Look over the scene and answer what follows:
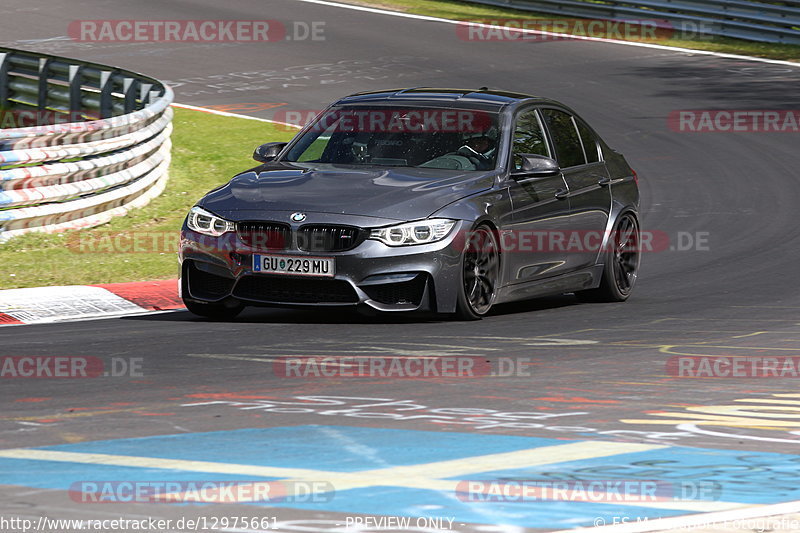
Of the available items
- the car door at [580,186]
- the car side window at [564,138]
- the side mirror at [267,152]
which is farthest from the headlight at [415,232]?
the car side window at [564,138]

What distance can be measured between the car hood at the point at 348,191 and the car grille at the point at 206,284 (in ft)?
1.42

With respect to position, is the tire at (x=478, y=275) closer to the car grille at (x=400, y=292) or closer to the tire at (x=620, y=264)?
the car grille at (x=400, y=292)

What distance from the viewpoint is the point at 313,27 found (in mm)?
33969

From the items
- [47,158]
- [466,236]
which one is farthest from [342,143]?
[47,158]

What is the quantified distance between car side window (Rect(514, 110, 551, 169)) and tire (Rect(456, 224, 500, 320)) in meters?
0.96

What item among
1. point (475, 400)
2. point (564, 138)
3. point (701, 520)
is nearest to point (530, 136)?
point (564, 138)

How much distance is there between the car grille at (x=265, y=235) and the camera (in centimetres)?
1021

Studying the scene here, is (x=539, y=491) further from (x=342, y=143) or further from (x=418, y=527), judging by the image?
(x=342, y=143)

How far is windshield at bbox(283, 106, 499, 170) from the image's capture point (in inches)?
441

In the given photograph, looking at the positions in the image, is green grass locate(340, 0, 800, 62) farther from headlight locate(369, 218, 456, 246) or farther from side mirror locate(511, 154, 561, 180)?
headlight locate(369, 218, 456, 246)

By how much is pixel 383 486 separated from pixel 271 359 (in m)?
3.37

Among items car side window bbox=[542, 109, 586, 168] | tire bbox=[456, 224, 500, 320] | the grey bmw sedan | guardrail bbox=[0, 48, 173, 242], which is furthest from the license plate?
guardrail bbox=[0, 48, 173, 242]

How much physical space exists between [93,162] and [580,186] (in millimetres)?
5443

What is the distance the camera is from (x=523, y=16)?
3550 centimetres
